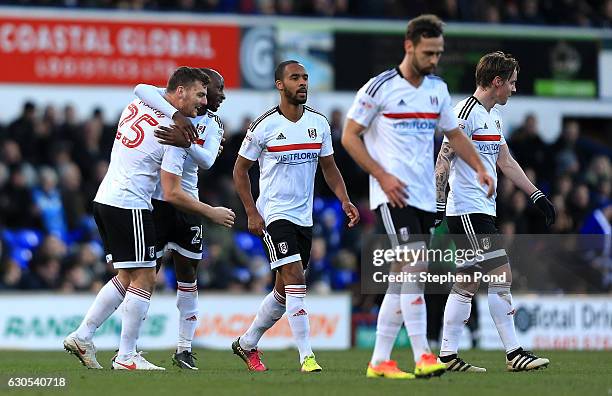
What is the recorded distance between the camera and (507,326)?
11.6 m

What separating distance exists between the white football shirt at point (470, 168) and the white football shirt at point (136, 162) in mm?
2499

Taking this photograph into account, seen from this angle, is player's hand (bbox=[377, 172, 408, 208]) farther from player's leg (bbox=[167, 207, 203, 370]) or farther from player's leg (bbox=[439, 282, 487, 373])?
player's leg (bbox=[167, 207, 203, 370])

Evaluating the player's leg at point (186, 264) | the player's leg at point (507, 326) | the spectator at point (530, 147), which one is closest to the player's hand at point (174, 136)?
the player's leg at point (186, 264)

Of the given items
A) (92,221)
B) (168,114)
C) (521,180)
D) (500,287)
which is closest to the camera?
(168,114)

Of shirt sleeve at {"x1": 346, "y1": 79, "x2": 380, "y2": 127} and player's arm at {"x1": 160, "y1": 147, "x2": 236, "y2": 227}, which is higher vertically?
shirt sleeve at {"x1": 346, "y1": 79, "x2": 380, "y2": 127}

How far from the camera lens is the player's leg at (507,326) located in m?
11.5

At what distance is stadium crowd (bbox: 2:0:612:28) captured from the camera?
23828 mm

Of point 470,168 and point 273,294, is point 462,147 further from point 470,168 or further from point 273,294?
point 273,294

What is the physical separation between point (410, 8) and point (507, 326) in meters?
15.1

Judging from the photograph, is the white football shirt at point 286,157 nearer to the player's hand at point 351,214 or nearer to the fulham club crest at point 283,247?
the fulham club crest at point 283,247

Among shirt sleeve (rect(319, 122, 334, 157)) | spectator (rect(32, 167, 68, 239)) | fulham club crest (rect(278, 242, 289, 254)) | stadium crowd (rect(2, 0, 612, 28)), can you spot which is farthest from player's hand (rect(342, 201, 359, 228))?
stadium crowd (rect(2, 0, 612, 28))

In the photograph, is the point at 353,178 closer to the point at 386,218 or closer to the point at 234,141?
the point at 234,141

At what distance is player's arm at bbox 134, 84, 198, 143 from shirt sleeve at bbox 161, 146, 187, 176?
→ 9 cm

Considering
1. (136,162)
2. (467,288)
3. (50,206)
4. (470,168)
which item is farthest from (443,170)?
(50,206)
